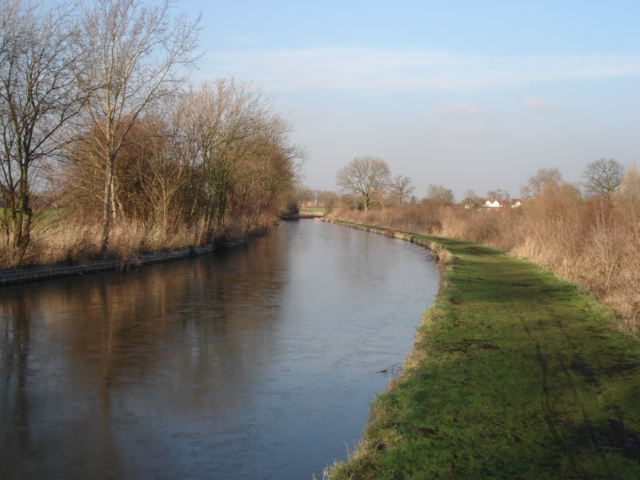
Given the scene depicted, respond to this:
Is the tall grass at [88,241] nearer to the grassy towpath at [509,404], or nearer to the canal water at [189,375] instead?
the canal water at [189,375]

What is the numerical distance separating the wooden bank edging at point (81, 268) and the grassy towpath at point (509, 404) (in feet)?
31.7

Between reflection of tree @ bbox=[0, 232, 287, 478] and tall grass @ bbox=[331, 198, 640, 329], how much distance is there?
6362mm

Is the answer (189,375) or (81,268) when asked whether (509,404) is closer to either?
(189,375)

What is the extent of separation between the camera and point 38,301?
11.7 metres

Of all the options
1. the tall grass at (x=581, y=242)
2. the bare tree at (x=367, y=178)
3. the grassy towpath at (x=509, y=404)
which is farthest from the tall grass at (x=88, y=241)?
the bare tree at (x=367, y=178)

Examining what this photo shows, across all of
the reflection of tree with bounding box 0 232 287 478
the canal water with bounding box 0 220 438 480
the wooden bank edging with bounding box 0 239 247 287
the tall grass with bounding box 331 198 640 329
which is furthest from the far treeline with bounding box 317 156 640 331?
the wooden bank edging with bounding box 0 239 247 287

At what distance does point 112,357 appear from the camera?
768 cm

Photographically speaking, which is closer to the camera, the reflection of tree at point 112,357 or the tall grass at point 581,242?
the reflection of tree at point 112,357

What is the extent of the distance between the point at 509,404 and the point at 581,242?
1075 cm

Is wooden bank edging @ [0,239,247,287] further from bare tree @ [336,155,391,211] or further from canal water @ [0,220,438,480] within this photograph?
bare tree @ [336,155,391,211]

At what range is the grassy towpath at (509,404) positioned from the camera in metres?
4.15

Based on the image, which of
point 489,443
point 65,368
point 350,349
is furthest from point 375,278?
point 489,443

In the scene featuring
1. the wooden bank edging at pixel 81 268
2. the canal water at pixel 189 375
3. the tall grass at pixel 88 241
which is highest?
the tall grass at pixel 88 241

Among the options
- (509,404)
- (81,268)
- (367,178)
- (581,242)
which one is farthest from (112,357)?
(367,178)
